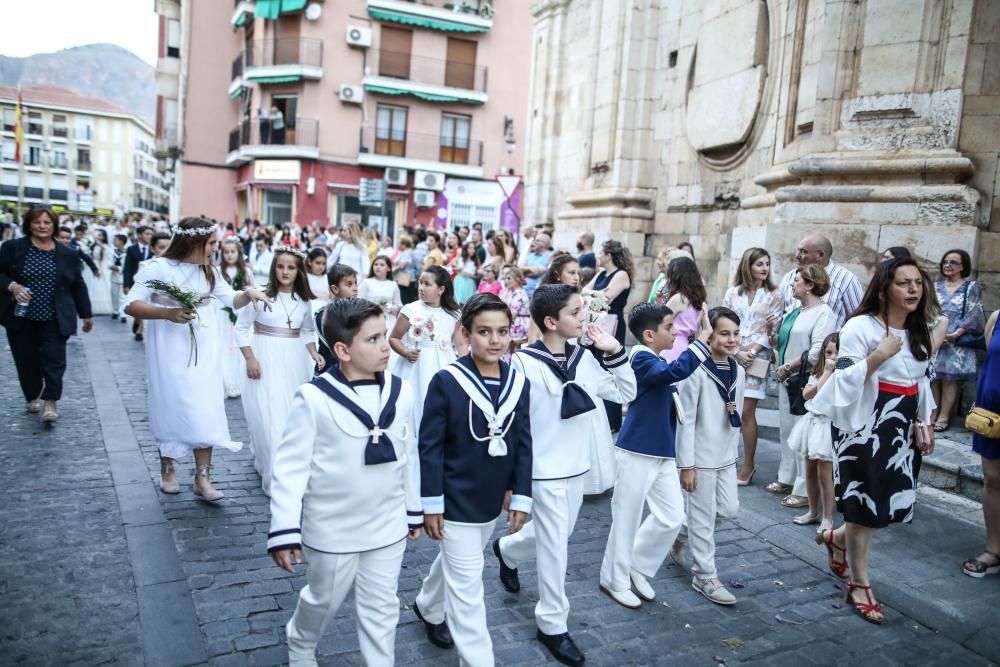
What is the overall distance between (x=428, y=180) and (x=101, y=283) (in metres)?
19.6

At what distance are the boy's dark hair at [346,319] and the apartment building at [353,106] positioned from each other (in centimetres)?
2871

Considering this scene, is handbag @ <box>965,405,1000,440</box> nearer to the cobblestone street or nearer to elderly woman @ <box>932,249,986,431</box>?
the cobblestone street

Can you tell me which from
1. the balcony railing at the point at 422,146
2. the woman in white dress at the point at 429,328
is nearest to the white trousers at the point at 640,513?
the woman in white dress at the point at 429,328

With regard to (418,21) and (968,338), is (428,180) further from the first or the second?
(968,338)

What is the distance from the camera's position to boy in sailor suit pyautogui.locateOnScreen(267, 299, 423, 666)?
9.71 ft

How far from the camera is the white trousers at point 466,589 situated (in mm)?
3148

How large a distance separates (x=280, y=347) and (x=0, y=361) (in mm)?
6734

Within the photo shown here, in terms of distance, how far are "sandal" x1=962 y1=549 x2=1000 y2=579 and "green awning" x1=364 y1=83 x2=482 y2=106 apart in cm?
3234

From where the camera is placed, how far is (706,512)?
4320 millimetres

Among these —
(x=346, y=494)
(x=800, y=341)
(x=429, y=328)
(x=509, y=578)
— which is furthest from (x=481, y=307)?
(x=800, y=341)

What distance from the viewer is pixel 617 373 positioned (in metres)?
3.88

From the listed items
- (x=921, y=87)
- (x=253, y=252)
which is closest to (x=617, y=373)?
(x=921, y=87)

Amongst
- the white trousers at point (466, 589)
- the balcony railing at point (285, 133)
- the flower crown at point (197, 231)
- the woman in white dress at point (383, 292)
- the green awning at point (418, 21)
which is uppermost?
the green awning at point (418, 21)

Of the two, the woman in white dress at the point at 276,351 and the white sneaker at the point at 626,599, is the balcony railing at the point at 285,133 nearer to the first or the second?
the woman in white dress at the point at 276,351
